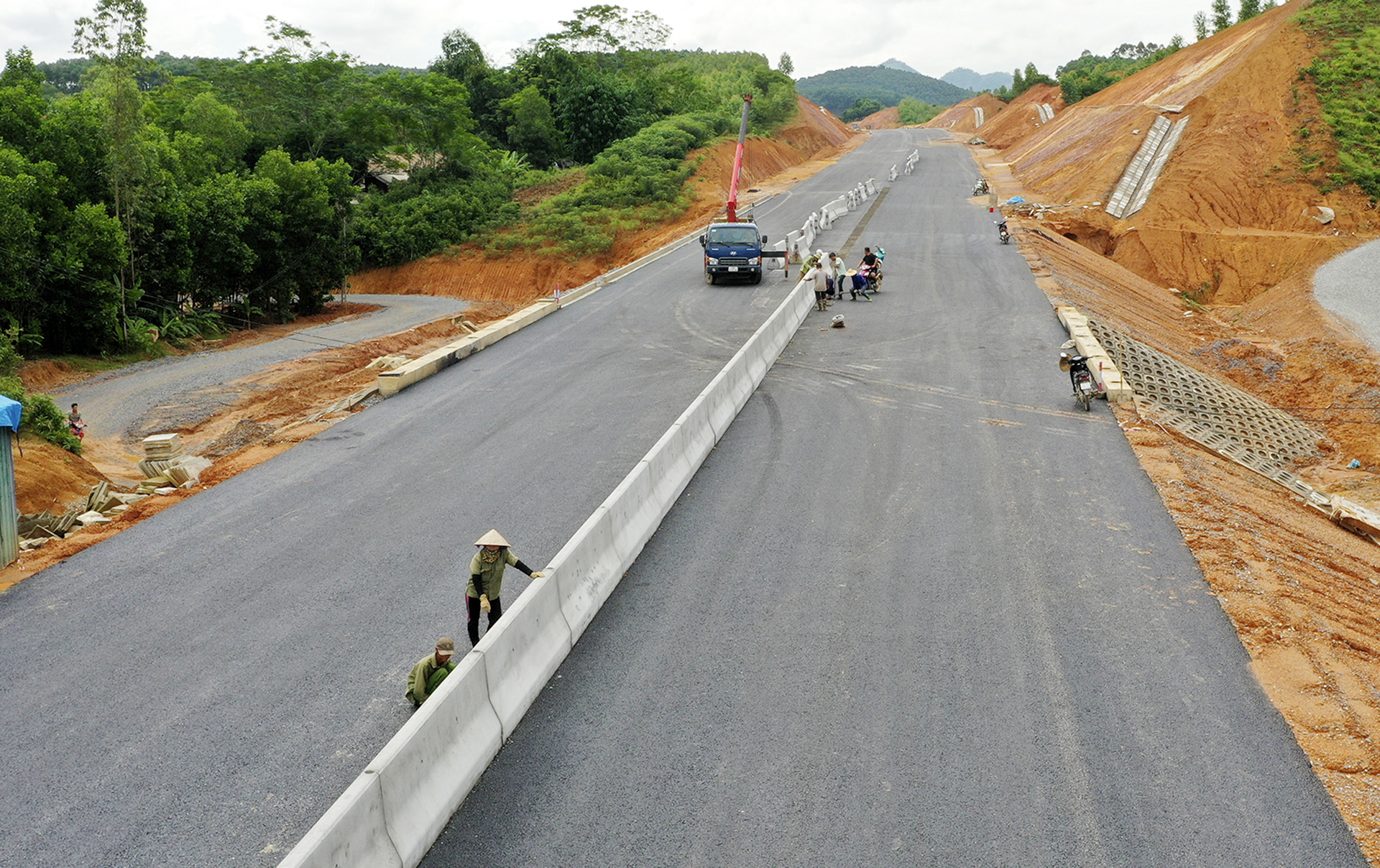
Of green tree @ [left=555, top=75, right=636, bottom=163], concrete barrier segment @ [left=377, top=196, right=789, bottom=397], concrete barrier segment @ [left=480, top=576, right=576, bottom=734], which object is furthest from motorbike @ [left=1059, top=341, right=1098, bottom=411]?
green tree @ [left=555, top=75, right=636, bottom=163]

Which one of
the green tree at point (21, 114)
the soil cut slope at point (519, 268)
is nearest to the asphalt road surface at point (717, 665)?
the green tree at point (21, 114)

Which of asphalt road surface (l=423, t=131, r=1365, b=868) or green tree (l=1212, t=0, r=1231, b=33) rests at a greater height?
green tree (l=1212, t=0, r=1231, b=33)

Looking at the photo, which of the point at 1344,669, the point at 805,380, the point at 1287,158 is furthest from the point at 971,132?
the point at 1344,669

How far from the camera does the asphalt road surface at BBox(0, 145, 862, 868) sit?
704 cm

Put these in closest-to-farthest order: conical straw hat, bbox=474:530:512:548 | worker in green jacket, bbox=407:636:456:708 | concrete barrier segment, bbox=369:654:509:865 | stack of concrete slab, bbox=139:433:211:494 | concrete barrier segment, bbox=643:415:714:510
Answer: concrete barrier segment, bbox=369:654:509:865
worker in green jacket, bbox=407:636:456:708
conical straw hat, bbox=474:530:512:548
concrete barrier segment, bbox=643:415:714:510
stack of concrete slab, bbox=139:433:211:494

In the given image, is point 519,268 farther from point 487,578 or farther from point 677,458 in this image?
point 487,578

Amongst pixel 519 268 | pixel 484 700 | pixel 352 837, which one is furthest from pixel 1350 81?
pixel 352 837

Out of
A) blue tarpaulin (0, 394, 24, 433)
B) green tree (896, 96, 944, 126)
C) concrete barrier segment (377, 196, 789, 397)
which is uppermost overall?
green tree (896, 96, 944, 126)

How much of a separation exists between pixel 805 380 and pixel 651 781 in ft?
42.4

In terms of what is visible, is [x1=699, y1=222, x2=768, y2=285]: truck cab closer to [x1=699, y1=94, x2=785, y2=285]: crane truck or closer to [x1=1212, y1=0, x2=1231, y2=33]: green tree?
[x1=699, y1=94, x2=785, y2=285]: crane truck

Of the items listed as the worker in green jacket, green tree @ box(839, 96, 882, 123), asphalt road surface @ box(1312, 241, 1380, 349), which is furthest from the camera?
green tree @ box(839, 96, 882, 123)

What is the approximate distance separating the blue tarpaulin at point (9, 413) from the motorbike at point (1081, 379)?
54.1ft

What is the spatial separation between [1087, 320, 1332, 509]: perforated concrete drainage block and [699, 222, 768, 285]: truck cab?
10584 mm

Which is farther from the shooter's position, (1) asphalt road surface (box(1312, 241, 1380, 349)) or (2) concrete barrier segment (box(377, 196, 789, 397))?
(1) asphalt road surface (box(1312, 241, 1380, 349))
